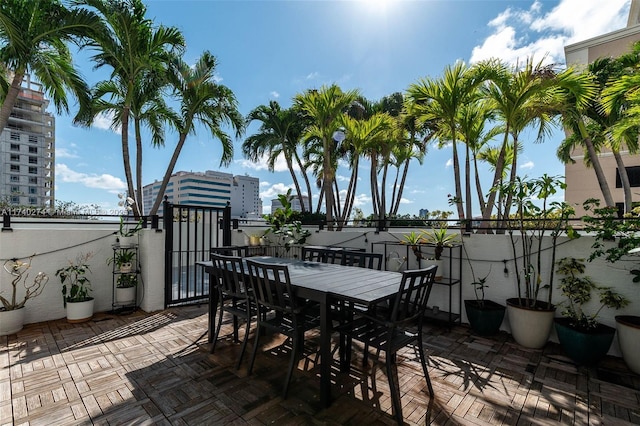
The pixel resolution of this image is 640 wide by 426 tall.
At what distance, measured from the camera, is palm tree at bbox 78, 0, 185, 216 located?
18.5ft

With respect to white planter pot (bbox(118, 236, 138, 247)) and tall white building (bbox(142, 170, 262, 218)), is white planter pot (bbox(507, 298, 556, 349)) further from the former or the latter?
tall white building (bbox(142, 170, 262, 218))

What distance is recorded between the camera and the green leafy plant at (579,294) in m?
2.74

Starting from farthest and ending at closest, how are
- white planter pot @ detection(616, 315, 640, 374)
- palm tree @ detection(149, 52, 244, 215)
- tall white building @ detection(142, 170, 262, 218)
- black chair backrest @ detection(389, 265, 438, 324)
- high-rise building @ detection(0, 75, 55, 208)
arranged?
tall white building @ detection(142, 170, 262, 218), high-rise building @ detection(0, 75, 55, 208), palm tree @ detection(149, 52, 244, 215), white planter pot @ detection(616, 315, 640, 374), black chair backrest @ detection(389, 265, 438, 324)

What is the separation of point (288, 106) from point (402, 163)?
5.33 m

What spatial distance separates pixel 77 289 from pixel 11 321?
2.09ft

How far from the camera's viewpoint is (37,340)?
9.95 feet

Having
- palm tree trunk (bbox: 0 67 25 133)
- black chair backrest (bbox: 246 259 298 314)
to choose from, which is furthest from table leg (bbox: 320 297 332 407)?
palm tree trunk (bbox: 0 67 25 133)

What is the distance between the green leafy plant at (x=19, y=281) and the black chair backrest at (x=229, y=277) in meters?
2.37

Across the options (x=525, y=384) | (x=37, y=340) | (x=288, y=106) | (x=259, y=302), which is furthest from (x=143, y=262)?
(x=288, y=106)

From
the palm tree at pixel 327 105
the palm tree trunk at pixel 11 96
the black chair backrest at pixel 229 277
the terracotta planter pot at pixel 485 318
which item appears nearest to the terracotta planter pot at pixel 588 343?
the terracotta planter pot at pixel 485 318

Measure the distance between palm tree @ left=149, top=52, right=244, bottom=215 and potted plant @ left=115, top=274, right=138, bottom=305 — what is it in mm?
3336

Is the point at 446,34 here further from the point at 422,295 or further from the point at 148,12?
the point at 148,12

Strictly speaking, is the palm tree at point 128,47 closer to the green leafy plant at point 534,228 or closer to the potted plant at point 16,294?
the potted plant at point 16,294

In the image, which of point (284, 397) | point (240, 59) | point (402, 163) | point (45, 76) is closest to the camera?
point (284, 397)
